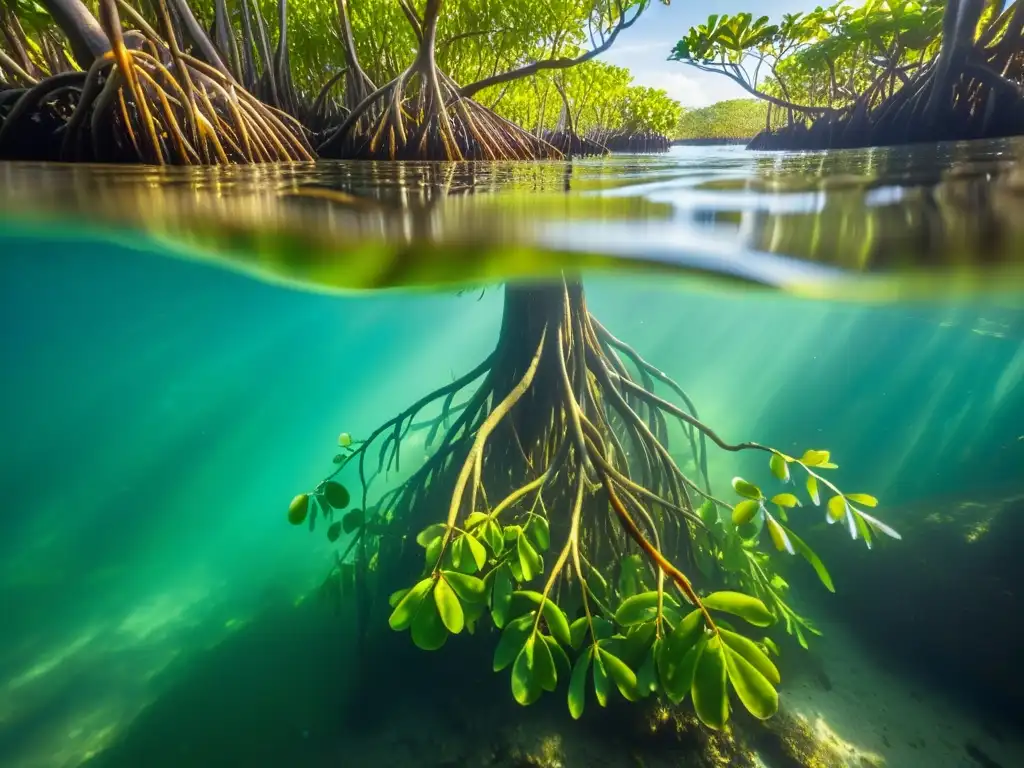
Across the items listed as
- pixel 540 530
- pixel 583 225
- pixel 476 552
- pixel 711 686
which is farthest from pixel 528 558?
pixel 583 225

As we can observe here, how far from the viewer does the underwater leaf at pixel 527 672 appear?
157 cm

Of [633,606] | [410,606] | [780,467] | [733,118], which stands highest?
[733,118]

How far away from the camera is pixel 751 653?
1.42 m

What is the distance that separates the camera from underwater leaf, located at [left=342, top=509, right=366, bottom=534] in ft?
8.70

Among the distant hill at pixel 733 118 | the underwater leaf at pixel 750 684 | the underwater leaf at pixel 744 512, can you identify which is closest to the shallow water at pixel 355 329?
the underwater leaf at pixel 744 512

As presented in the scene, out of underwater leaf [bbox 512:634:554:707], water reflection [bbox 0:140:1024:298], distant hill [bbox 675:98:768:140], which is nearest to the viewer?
underwater leaf [bbox 512:634:554:707]

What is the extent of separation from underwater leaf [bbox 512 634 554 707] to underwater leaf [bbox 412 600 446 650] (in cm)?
26

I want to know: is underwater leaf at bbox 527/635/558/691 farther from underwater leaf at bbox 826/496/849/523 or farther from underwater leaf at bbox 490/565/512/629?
underwater leaf at bbox 826/496/849/523

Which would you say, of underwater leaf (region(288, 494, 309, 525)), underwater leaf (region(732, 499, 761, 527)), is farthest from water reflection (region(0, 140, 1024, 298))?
underwater leaf (region(288, 494, 309, 525))

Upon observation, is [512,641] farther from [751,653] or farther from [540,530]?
[751,653]

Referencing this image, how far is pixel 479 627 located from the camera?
340 cm

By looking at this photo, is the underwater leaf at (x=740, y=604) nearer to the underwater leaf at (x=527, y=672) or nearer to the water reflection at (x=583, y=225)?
the underwater leaf at (x=527, y=672)

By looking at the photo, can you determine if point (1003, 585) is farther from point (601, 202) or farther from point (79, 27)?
point (79, 27)

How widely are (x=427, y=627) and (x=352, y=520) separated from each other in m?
1.26
